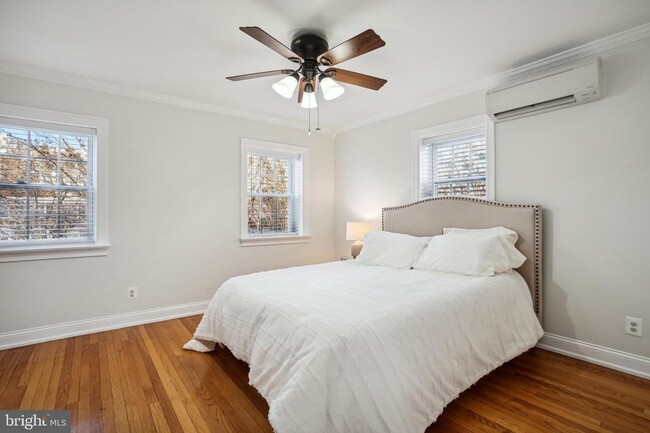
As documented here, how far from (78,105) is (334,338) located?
3.32m

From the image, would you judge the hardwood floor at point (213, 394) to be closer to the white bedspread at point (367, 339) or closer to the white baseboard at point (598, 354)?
the white baseboard at point (598, 354)

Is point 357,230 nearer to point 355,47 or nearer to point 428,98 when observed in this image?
point 428,98

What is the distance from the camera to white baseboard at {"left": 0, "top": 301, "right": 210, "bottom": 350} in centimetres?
274

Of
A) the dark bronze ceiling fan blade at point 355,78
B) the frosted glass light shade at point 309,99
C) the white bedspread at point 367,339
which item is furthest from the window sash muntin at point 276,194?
the dark bronze ceiling fan blade at point 355,78

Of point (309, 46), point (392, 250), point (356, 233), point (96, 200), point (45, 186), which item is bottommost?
point (392, 250)

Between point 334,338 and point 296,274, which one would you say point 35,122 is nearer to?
point 296,274

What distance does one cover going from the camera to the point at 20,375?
2.22 m

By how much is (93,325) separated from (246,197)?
80.7 inches

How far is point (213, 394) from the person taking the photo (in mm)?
Result: 1993

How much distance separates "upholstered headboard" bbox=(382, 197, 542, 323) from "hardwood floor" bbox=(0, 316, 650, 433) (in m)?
0.66

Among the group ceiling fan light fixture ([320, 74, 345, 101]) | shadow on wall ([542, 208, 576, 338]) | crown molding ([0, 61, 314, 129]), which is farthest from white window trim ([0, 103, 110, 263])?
shadow on wall ([542, 208, 576, 338])

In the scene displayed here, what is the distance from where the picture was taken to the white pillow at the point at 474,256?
246 cm

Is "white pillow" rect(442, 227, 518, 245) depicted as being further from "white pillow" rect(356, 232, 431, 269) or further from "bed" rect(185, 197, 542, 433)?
"white pillow" rect(356, 232, 431, 269)

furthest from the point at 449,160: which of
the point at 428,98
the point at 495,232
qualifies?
the point at 495,232
